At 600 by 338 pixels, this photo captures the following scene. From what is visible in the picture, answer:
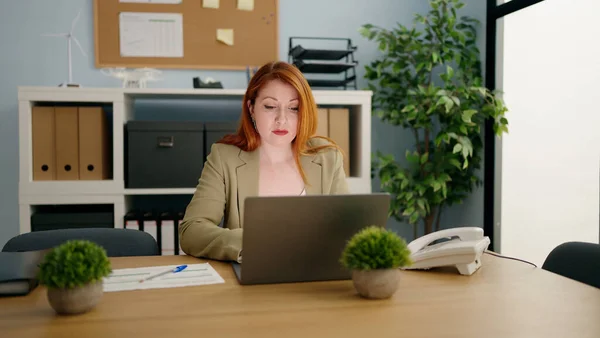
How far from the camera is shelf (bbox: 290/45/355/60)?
281cm

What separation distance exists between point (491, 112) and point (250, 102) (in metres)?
1.55

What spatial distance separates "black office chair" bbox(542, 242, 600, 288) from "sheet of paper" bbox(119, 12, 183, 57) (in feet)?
7.44

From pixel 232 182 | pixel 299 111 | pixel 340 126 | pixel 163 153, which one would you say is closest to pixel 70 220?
pixel 163 153

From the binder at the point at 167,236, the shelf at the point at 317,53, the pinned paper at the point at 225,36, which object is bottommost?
the binder at the point at 167,236

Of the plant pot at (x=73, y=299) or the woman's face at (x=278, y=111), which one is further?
the woman's face at (x=278, y=111)

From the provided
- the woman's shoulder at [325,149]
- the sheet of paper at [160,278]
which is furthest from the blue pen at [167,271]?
the woman's shoulder at [325,149]

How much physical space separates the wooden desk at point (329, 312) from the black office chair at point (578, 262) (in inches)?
8.5

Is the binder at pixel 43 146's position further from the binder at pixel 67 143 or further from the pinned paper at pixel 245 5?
the pinned paper at pixel 245 5

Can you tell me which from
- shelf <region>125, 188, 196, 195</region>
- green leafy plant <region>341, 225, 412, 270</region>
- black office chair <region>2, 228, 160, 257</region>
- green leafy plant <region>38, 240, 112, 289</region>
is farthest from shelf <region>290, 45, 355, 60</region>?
green leafy plant <region>38, 240, 112, 289</region>

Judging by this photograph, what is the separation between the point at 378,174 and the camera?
3.04 metres

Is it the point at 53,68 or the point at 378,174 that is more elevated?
the point at 53,68

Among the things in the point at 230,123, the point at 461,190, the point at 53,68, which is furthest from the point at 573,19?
the point at 53,68

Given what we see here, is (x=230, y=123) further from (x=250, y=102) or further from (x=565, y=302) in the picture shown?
(x=565, y=302)

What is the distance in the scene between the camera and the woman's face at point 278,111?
162 centimetres
